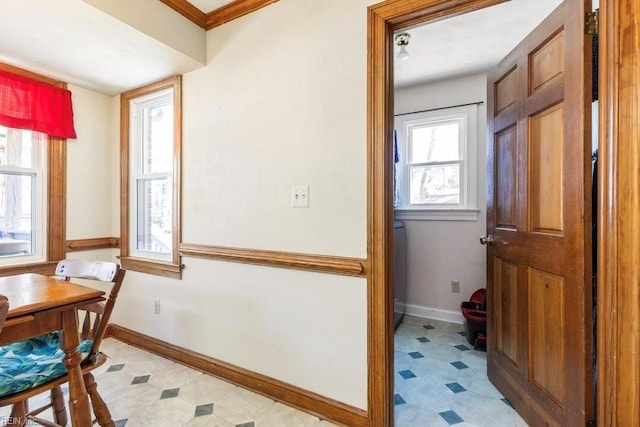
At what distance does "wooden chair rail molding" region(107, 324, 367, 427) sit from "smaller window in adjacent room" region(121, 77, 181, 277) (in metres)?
0.58

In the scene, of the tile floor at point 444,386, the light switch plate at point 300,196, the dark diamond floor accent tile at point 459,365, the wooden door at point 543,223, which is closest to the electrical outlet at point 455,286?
the tile floor at point 444,386

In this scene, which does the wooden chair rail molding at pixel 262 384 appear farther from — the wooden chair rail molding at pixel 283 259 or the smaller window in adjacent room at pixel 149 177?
the wooden chair rail molding at pixel 283 259

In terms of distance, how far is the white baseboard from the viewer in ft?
9.87

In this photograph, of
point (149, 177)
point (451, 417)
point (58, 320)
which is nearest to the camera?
point (58, 320)

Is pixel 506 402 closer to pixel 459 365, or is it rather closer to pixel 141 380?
pixel 459 365

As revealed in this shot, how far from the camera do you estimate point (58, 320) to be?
123cm

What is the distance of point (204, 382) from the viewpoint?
1.97 meters

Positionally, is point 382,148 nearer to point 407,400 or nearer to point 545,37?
point 545,37

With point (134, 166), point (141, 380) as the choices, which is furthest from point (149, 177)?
point (141, 380)

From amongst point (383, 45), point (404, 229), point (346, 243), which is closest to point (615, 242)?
point (346, 243)

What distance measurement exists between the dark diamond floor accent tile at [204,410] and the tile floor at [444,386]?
40.7 inches

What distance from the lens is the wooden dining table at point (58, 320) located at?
1112 mm

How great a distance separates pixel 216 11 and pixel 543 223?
2.35 m

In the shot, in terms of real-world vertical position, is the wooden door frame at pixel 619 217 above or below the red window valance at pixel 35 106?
below
